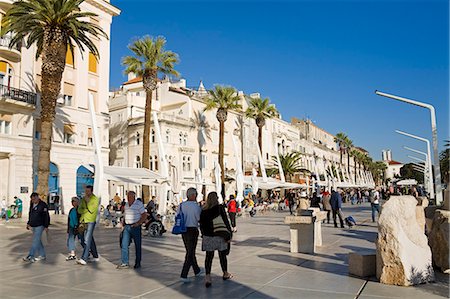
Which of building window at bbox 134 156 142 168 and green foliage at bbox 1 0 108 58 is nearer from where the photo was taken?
green foliage at bbox 1 0 108 58

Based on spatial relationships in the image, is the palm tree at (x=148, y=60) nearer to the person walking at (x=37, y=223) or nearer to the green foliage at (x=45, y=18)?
the green foliage at (x=45, y=18)

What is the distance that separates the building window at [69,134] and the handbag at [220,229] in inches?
1188

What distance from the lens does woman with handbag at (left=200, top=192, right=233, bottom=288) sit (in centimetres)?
712

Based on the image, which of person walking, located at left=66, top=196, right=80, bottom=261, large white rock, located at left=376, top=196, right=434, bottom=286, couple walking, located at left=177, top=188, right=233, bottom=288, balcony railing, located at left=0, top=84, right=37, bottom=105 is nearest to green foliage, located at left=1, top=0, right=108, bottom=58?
balcony railing, located at left=0, top=84, right=37, bottom=105

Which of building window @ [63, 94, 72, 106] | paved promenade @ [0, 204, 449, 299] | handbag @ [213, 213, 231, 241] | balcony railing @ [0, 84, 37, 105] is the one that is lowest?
paved promenade @ [0, 204, 449, 299]

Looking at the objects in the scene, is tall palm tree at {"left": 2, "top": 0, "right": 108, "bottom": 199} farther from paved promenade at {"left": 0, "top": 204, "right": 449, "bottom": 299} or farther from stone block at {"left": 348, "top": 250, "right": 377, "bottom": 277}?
stone block at {"left": 348, "top": 250, "right": 377, "bottom": 277}

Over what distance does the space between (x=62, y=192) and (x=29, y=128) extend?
571cm

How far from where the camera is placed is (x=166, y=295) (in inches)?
252

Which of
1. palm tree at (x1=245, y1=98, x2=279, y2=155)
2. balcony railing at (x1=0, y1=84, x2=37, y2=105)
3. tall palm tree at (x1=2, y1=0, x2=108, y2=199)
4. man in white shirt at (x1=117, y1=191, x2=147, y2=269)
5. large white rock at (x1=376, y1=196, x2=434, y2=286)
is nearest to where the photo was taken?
large white rock at (x1=376, y1=196, x2=434, y2=286)

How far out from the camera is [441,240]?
788 cm

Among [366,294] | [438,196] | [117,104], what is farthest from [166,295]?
[117,104]

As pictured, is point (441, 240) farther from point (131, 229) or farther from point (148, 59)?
point (148, 59)

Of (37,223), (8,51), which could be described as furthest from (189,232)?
(8,51)

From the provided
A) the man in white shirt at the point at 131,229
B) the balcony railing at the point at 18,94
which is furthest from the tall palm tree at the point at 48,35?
the man in white shirt at the point at 131,229
